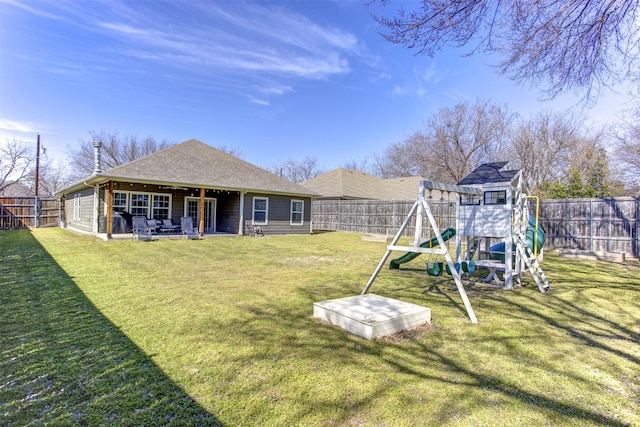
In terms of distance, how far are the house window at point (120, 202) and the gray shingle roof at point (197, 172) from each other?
1.29m

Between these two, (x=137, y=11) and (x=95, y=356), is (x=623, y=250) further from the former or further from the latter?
(x=137, y=11)

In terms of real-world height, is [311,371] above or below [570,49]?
below

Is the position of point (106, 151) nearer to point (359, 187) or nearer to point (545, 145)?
point (359, 187)

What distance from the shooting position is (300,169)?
46938 mm

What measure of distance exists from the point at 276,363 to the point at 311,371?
33 centimetres

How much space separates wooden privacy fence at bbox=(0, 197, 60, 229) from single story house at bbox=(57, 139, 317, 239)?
174cm

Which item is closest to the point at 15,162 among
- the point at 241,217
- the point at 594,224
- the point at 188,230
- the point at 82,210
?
the point at 82,210

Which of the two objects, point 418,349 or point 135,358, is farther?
point 418,349

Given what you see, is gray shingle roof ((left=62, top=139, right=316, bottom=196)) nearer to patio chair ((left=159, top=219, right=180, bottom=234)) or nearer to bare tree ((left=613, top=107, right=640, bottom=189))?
patio chair ((left=159, top=219, right=180, bottom=234))

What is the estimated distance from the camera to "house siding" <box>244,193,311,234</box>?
51.4 ft

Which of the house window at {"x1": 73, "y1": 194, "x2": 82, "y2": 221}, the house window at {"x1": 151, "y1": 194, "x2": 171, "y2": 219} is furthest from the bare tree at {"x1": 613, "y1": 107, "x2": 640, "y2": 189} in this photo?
the house window at {"x1": 73, "y1": 194, "x2": 82, "y2": 221}

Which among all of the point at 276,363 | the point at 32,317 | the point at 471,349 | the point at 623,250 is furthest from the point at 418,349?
the point at 623,250

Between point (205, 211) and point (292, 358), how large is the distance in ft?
49.9

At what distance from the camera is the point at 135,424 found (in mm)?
1973
